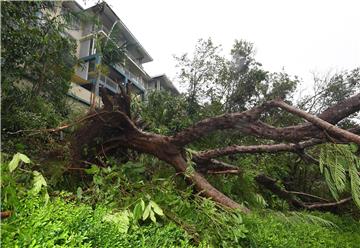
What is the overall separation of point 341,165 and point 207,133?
4.45ft

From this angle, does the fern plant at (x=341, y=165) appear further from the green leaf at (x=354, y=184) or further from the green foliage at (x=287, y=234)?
the green foliage at (x=287, y=234)

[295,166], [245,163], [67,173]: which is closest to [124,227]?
[67,173]

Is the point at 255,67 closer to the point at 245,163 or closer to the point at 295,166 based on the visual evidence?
the point at 295,166

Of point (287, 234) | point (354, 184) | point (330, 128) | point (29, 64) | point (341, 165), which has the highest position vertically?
point (29, 64)

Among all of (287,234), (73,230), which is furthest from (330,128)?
(73,230)

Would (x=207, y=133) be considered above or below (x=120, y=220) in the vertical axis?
above

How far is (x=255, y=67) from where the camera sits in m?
13.9

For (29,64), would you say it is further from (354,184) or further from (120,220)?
(354,184)

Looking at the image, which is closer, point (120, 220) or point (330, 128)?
point (120, 220)

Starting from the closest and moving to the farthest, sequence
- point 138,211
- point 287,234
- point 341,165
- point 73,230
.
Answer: point 73,230 → point 138,211 → point 287,234 → point 341,165

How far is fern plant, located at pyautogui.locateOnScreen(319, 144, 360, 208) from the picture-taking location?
2.63 metres

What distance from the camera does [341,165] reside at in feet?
8.96

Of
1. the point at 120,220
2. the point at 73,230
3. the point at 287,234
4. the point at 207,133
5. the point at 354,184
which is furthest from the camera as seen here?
the point at 207,133

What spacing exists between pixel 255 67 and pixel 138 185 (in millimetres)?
12638
